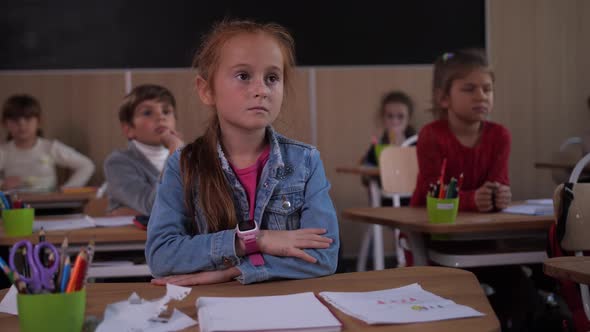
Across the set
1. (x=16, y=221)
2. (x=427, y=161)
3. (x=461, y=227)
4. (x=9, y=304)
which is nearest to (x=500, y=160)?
(x=427, y=161)

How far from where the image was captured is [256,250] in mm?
1412

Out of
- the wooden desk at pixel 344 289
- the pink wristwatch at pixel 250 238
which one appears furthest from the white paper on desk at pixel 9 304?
the pink wristwatch at pixel 250 238

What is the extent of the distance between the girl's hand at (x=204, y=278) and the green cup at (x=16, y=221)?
105 centimetres

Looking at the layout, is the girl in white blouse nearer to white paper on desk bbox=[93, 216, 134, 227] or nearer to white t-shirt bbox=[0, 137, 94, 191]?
white t-shirt bbox=[0, 137, 94, 191]

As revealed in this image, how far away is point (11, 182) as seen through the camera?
14.3 feet

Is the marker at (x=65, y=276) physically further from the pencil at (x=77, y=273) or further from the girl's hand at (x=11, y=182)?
the girl's hand at (x=11, y=182)

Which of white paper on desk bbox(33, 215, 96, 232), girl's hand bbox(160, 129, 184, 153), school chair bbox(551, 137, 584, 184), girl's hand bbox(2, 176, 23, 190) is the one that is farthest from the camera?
school chair bbox(551, 137, 584, 184)

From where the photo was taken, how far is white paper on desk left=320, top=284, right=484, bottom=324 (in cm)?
103

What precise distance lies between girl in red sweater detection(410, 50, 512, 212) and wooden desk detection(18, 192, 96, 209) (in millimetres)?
1832

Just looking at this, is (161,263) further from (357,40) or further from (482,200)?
(357,40)

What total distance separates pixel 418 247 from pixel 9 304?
1.58 meters

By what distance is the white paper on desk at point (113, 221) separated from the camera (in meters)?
2.40

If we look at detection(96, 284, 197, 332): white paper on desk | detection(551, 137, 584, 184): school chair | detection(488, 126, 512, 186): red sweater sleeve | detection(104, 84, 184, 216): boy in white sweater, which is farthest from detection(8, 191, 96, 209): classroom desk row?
detection(551, 137, 584, 184): school chair

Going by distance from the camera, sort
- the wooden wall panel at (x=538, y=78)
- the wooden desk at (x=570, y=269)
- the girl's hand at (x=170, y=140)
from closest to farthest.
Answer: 1. the wooden desk at (x=570, y=269)
2. the girl's hand at (x=170, y=140)
3. the wooden wall panel at (x=538, y=78)
